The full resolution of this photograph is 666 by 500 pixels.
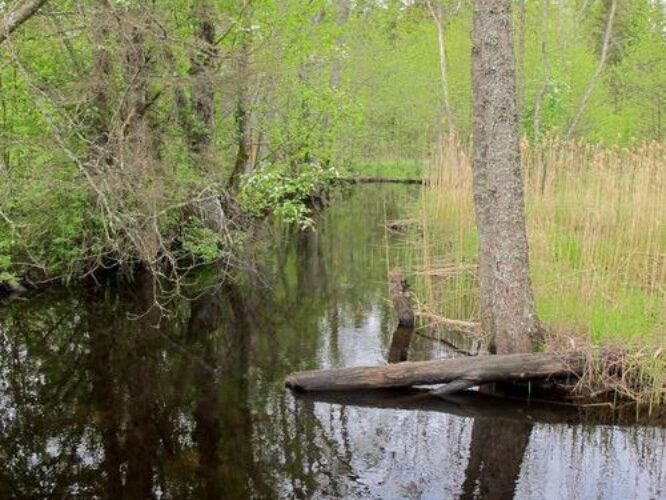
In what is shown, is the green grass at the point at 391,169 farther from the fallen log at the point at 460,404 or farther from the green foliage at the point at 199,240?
the fallen log at the point at 460,404

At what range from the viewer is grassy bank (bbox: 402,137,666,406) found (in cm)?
592

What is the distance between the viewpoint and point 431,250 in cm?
998

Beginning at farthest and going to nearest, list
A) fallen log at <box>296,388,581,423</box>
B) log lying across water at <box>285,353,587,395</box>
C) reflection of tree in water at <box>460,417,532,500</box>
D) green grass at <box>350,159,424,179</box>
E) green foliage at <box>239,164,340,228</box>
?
1. green grass at <box>350,159,424,179</box>
2. green foliage at <box>239,164,340,228</box>
3. log lying across water at <box>285,353,587,395</box>
4. fallen log at <box>296,388,581,423</box>
5. reflection of tree in water at <box>460,417,532,500</box>

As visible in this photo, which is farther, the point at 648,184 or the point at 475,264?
the point at 475,264

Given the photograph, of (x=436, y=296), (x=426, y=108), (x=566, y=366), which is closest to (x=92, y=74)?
(x=436, y=296)

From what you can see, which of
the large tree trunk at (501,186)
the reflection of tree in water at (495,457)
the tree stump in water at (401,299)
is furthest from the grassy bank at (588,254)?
the reflection of tree in water at (495,457)

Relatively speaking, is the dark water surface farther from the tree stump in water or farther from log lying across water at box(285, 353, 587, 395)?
the tree stump in water

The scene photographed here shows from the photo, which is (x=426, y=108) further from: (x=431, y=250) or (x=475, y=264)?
(x=475, y=264)

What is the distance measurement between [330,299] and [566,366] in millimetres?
4224

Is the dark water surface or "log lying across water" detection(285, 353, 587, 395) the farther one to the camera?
"log lying across water" detection(285, 353, 587, 395)

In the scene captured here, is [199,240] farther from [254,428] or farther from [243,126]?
[254,428]

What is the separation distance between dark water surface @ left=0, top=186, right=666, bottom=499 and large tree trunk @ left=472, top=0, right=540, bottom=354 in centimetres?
75

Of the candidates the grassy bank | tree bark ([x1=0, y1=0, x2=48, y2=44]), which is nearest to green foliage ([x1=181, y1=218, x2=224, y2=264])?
the grassy bank

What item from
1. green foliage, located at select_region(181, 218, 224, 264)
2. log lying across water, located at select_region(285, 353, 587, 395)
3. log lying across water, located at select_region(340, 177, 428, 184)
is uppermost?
log lying across water, located at select_region(340, 177, 428, 184)
